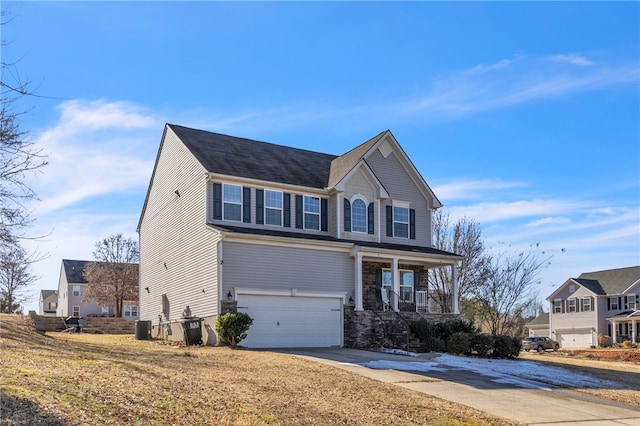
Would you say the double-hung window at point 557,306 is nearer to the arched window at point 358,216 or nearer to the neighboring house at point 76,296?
the arched window at point 358,216

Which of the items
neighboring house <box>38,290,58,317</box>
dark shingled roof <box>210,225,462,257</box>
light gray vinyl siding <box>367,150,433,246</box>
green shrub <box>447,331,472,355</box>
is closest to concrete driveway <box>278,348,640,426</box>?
green shrub <box>447,331,472,355</box>

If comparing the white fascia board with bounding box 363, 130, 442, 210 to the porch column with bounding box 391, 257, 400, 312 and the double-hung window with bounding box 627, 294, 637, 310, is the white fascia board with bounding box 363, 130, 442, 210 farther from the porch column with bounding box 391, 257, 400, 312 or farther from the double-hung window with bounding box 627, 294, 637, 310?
the double-hung window with bounding box 627, 294, 637, 310

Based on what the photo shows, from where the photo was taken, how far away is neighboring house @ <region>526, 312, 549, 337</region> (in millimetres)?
67438

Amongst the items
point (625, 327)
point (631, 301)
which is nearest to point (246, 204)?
point (625, 327)

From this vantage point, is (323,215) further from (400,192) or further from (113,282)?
(113,282)

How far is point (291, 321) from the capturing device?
2431cm

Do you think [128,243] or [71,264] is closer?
[128,243]

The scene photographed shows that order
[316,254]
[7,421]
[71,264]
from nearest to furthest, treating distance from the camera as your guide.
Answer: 1. [7,421]
2. [316,254]
3. [71,264]

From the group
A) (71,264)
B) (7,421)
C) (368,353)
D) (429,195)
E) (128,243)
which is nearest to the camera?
(7,421)

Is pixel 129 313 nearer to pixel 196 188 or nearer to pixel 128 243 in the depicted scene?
pixel 128 243

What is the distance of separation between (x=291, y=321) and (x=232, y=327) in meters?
3.17

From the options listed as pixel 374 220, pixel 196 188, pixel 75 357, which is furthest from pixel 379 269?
pixel 75 357

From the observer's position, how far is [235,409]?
979 cm

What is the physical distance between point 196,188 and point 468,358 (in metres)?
12.5
